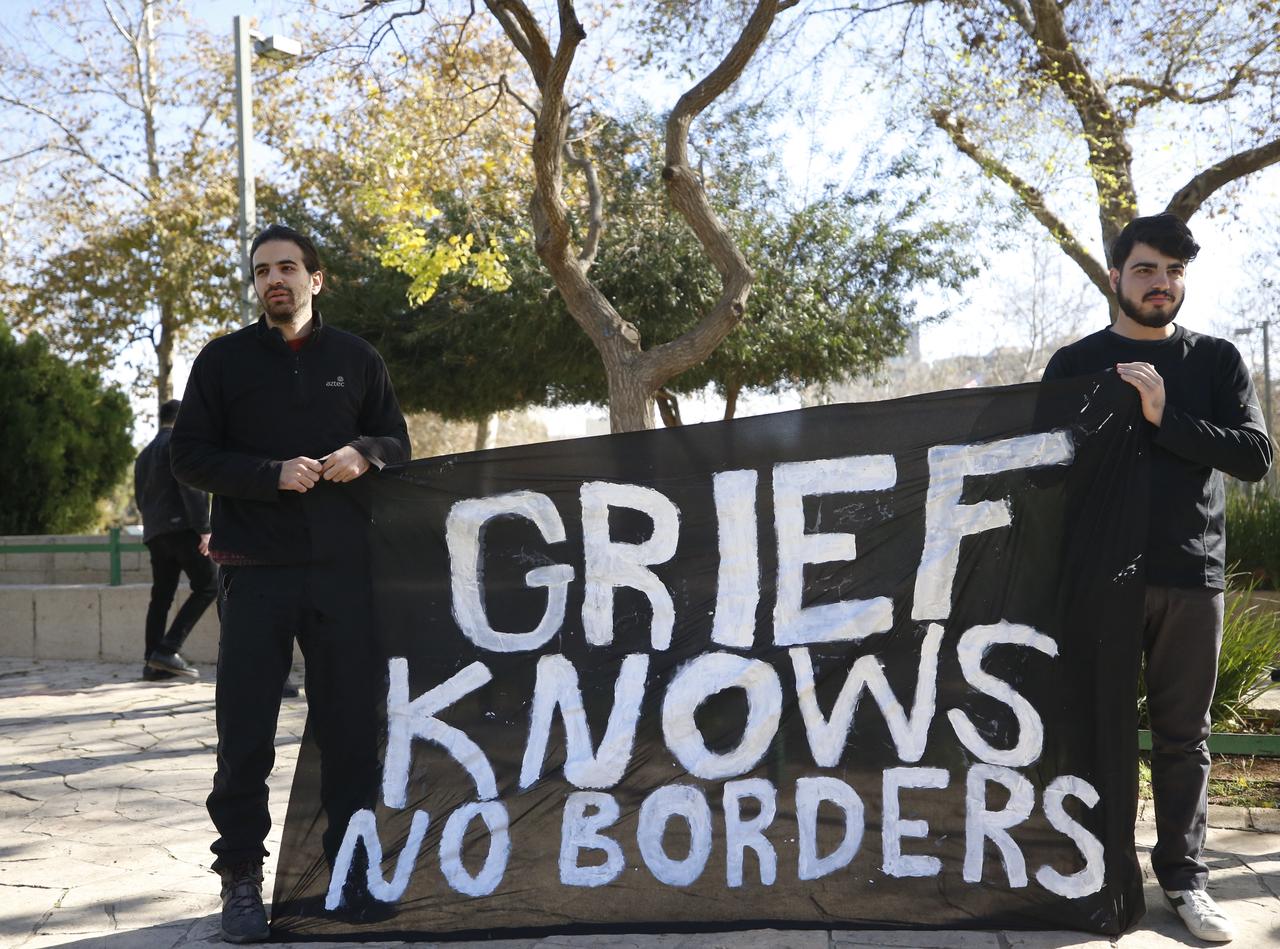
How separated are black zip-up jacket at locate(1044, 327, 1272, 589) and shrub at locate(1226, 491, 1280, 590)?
687cm

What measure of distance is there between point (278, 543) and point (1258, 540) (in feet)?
28.7

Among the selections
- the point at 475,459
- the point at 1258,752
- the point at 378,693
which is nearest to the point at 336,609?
the point at 378,693

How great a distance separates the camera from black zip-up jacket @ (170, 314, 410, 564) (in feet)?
11.0

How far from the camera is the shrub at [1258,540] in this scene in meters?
9.66

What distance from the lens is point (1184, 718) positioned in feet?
10.8

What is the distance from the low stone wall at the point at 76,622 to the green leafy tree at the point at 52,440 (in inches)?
306

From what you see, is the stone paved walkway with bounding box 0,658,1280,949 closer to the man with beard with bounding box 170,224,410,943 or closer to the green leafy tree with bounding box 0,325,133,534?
the man with beard with bounding box 170,224,410,943

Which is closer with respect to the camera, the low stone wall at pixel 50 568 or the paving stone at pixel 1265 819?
the paving stone at pixel 1265 819

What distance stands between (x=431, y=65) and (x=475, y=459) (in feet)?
30.9

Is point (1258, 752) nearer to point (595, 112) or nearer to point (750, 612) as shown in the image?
point (750, 612)

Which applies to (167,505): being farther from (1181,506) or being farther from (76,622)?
(1181,506)

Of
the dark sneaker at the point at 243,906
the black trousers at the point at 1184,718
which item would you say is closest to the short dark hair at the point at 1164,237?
the black trousers at the point at 1184,718

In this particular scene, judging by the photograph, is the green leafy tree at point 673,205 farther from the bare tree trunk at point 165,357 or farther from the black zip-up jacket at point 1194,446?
the bare tree trunk at point 165,357

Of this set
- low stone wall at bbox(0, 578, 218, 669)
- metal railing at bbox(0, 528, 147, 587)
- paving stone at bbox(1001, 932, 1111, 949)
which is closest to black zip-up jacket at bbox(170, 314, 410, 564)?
paving stone at bbox(1001, 932, 1111, 949)
